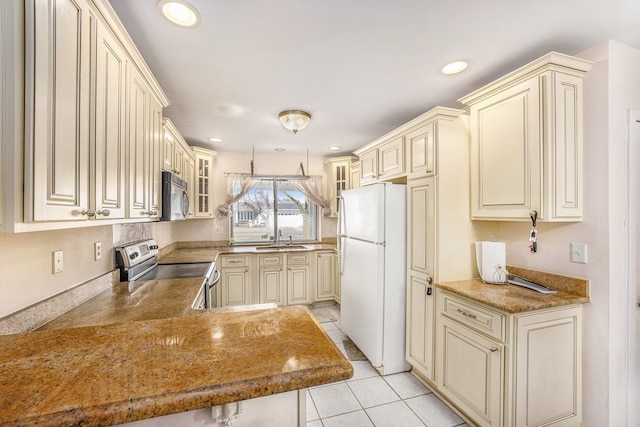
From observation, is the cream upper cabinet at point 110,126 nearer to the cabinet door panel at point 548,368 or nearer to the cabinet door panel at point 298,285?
the cabinet door panel at point 548,368

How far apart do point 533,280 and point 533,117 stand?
3.61 feet

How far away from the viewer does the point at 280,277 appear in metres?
3.94

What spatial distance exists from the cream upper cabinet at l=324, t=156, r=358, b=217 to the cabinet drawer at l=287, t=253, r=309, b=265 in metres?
0.88

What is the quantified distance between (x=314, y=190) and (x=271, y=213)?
2.63ft

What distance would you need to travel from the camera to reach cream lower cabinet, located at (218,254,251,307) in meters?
3.72

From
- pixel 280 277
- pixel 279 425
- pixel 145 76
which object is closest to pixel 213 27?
pixel 145 76

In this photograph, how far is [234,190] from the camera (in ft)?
14.0

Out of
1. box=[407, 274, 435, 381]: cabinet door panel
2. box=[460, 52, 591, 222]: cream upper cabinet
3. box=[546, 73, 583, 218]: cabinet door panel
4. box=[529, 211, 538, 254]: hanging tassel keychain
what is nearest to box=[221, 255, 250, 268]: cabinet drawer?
box=[407, 274, 435, 381]: cabinet door panel

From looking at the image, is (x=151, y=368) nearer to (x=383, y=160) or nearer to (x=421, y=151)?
(x=421, y=151)

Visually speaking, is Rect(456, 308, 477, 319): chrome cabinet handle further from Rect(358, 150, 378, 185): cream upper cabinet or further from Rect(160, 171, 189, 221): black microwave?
Rect(160, 171, 189, 221): black microwave

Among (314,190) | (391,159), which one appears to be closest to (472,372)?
(391,159)

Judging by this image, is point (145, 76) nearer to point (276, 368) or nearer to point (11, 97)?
point (11, 97)

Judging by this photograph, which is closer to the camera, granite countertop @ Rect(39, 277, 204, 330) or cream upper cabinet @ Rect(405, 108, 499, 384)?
granite countertop @ Rect(39, 277, 204, 330)

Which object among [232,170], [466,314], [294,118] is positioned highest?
[294,118]
